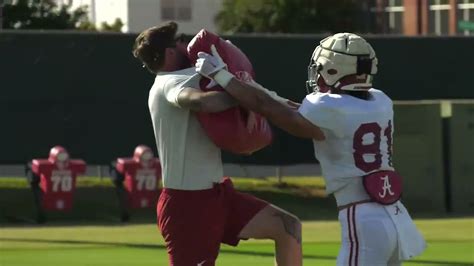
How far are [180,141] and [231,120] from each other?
0.34m

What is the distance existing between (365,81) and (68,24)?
35.3 metres

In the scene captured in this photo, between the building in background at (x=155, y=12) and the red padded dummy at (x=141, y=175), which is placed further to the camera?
the building in background at (x=155, y=12)


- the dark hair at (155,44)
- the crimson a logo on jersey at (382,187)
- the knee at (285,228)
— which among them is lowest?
the knee at (285,228)

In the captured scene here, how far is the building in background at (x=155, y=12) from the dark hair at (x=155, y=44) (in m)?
57.4

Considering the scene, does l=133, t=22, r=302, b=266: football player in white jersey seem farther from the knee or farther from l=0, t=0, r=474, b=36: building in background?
l=0, t=0, r=474, b=36: building in background

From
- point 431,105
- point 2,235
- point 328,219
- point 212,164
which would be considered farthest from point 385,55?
point 212,164

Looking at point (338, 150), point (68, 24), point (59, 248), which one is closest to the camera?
point (338, 150)

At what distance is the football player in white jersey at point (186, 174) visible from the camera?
21.9ft

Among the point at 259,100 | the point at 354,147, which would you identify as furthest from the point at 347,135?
the point at 259,100

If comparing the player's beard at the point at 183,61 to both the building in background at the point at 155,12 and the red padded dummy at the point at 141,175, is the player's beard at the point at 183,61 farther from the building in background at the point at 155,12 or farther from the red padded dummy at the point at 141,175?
the building in background at the point at 155,12

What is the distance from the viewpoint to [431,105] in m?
17.0

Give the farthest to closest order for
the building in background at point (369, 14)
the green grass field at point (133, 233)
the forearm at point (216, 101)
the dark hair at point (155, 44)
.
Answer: the building in background at point (369, 14)
the green grass field at point (133, 233)
the dark hair at point (155, 44)
the forearm at point (216, 101)

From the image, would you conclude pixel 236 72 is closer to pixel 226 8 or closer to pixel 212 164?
pixel 212 164

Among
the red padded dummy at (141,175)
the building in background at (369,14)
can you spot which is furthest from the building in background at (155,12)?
the red padded dummy at (141,175)
